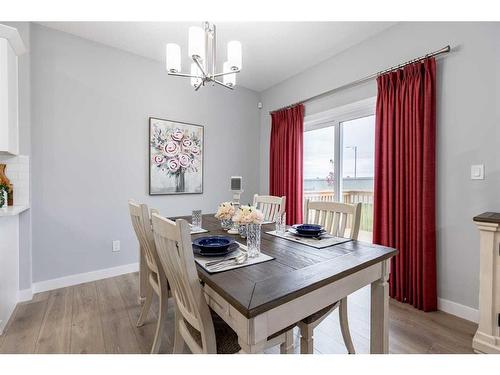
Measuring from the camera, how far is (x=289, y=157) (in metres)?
3.35

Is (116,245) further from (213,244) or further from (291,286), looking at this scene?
(291,286)

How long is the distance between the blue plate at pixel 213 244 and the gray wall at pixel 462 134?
1.87 m

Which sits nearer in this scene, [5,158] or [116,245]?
[5,158]

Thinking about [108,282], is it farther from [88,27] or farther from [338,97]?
[338,97]

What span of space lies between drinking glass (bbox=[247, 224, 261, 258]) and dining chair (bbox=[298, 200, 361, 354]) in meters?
0.42

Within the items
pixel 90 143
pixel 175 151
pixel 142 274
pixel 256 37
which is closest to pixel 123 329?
pixel 142 274

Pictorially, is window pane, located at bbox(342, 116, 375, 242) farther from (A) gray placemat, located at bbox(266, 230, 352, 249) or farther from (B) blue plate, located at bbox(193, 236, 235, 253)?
(B) blue plate, located at bbox(193, 236, 235, 253)

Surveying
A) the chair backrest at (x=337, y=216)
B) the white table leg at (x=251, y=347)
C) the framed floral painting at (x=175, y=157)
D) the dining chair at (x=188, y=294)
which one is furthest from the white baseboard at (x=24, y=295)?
the chair backrest at (x=337, y=216)

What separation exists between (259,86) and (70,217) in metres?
3.03

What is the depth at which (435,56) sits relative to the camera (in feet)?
6.57

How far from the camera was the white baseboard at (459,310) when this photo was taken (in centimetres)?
184

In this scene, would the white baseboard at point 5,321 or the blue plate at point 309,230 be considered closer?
the blue plate at point 309,230

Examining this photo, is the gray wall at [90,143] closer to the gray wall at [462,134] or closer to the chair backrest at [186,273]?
the chair backrest at [186,273]
